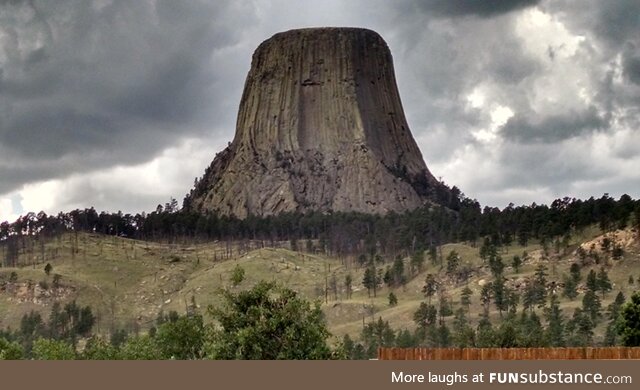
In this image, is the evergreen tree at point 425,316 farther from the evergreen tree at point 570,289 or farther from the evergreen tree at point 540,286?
the evergreen tree at point 570,289

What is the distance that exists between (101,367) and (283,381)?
5.23 metres

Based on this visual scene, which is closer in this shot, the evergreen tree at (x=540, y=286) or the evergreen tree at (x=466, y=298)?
the evergreen tree at (x=540, y=286)

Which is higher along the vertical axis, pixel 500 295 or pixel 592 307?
pixel 500 295

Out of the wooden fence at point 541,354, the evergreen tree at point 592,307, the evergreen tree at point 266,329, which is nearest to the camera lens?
the wooden fence at point 541,354

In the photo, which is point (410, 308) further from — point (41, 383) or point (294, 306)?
point (41, 383)

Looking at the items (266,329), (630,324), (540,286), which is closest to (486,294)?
(540,286)

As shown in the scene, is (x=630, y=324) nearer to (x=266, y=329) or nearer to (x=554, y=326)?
(x=266, y=329)

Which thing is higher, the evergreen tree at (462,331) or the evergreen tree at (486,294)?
the evergreen tree at (486,294)

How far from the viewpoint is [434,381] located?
2980 centimetres

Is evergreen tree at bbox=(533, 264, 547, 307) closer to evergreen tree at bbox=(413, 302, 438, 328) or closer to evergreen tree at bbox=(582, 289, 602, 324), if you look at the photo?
evergreen tree at bbox=(582, 289, 602, 324)

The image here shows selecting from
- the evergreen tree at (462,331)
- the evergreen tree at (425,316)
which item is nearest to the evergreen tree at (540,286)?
the evergreen tree at (462,331)

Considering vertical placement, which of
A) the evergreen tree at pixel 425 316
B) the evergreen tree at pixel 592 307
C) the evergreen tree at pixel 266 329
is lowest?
the evergreen tree at pixel 425 316

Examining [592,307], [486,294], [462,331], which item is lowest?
[462,331]

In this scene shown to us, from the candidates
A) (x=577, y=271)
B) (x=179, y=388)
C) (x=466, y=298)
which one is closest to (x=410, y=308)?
(x=466, y=298)
